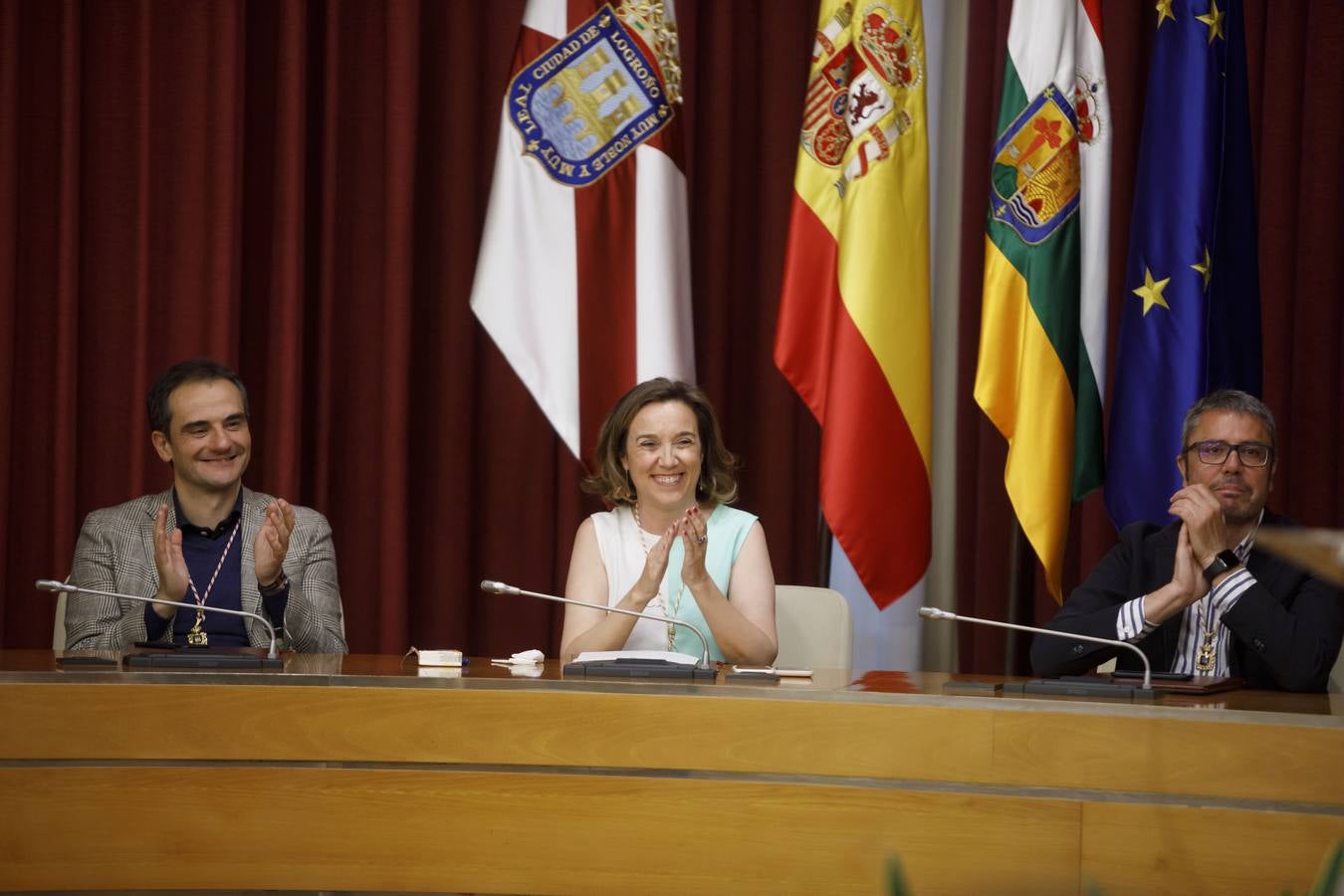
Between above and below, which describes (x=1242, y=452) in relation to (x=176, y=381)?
below

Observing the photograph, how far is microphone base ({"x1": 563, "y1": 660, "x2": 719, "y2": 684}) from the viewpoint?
265cm

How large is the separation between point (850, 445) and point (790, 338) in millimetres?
336

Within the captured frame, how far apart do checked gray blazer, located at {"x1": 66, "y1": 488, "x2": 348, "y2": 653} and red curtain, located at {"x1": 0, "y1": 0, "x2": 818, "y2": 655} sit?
0.92 meters

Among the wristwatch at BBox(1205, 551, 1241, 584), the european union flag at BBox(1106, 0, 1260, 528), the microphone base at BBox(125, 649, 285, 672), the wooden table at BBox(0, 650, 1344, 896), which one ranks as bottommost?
the wooden table at BBox(0, 650, 1344, 896)

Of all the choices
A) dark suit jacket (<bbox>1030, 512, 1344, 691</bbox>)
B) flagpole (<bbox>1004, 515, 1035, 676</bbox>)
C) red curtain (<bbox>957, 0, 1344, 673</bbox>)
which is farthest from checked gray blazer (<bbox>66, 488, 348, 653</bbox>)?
red curtain (<bbox>957, 0, 1344, 673</bbox>)

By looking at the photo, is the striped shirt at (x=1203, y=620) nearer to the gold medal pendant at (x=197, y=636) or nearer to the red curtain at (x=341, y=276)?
the red curtain at (x=341, y=276)

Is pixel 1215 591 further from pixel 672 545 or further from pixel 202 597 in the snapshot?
pixel 202 597

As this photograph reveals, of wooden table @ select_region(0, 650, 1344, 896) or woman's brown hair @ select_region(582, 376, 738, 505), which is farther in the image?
woman's brown hair @ select_region(582, 376, 738, 505)

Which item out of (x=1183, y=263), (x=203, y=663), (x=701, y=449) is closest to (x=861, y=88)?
(x=1183, y=263)

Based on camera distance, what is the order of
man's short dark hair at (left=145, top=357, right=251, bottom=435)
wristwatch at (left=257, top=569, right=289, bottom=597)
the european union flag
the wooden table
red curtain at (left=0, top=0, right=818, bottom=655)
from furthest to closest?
red curtain at (left=0, top=0, right=818, bottom=655) → the european union flag → man's short dark hair at (left=145, top=357, right=251, bottom=435) → wristwatch at (left=257, top=569, right=289, bottom=597) → the wooden table

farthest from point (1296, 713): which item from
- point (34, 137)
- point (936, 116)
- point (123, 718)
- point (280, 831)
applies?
point (34, 137)

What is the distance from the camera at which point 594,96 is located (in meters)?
4.01

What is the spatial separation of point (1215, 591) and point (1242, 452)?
31 cm

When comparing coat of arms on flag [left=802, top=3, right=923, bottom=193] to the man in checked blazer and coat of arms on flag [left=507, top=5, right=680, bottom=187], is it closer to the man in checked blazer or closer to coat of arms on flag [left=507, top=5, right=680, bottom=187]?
coat of arms on flag [left=507, top=5, right=680, bottom=187]
